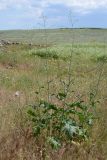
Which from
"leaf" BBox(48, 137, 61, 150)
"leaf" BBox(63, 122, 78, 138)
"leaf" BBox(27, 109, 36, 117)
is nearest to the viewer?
"leaf" BBox(48, 137, 61, 150)

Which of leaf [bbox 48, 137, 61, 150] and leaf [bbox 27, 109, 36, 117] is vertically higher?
leaf [bbox 27, 109, 36, 117]

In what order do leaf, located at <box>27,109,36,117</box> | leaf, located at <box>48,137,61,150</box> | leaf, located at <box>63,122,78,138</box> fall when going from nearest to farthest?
leaf, located at <box>48,137,61,150</box> → leaf, located at <box>63,122,78,138</box> → leaf, located at <box>27,109,36,117</box>

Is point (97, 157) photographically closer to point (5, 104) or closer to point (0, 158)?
point (0, 158)

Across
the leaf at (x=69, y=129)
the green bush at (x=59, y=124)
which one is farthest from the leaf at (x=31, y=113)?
the leaf at (x=69, y=129)

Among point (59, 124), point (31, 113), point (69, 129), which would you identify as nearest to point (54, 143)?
point (69, 129)

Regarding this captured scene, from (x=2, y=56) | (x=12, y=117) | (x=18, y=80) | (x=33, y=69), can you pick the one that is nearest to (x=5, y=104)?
(x=12, y=117)

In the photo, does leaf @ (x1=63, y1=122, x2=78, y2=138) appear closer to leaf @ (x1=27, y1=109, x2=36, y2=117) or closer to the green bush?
the green bush

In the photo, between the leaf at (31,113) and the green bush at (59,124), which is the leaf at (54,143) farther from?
the leaf at (31,113)

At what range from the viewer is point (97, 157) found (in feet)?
18.9

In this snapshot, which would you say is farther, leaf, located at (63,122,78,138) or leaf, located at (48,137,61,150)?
leaf, located at (63,122,78,138)

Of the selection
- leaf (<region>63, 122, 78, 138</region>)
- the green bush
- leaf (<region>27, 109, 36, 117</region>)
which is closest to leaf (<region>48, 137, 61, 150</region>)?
the green bush

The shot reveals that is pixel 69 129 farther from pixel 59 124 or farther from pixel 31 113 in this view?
pixel 31 113

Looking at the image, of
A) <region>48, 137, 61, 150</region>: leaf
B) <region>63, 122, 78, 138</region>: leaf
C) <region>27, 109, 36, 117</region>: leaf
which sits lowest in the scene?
<region>48, 137, 61, 150</region>: leaf

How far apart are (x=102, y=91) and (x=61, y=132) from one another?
390 cm
